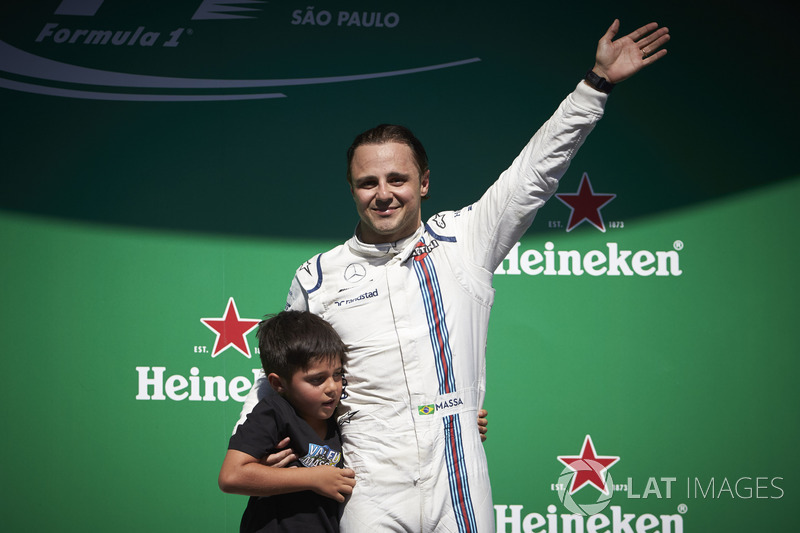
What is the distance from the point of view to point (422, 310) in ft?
5.36

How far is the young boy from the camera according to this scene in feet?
4.99

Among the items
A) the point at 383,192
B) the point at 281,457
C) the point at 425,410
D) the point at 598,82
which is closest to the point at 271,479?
the point at 281,457

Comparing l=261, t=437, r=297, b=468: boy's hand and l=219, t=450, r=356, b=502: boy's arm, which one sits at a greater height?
l=261, t=437, r=297, b=468: boy's hand

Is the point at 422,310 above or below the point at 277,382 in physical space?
above

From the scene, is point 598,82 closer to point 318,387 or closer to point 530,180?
point 530,180

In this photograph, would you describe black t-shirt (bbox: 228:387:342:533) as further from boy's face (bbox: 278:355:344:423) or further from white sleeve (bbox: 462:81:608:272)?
white sleeve (bbox: 462:81:608:272)

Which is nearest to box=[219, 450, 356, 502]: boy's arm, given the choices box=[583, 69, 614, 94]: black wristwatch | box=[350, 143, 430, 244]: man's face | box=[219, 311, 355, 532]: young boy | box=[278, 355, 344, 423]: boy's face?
box=[219, 311, 355, 532]: young boy

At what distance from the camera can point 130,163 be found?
293 centimetres

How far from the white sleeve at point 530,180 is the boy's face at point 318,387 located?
459mm

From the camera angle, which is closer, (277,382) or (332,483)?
(332,483)

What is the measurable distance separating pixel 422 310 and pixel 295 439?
43 cm

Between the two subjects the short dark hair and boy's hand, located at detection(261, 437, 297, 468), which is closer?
boy's hand, located at detection(261, 437, 297, 468)

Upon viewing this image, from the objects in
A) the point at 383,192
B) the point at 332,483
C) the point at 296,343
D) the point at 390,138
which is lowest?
the point at 332,483

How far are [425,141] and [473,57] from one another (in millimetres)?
429
